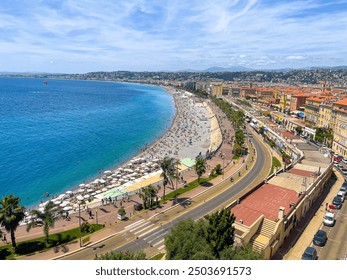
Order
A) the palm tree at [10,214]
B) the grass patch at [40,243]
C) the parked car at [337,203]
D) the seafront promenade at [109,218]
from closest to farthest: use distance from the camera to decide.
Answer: the palm tree at [10,214]
the grass patch at [40,243]
the seafront promenade at [109,218]
the parked car at [337,203]

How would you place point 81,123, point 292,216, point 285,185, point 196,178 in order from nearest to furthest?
1. point 292,216
2. point 285,185
3. point 196,178
4. point 81,123

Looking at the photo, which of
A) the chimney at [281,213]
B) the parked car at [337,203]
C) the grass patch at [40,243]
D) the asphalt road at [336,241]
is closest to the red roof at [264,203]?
the chimney at [281,213]

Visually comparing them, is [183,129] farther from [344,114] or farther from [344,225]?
[344,225]

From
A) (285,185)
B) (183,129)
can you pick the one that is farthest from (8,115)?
(285,185)

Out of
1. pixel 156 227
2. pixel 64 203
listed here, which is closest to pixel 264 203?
pixel 156 227

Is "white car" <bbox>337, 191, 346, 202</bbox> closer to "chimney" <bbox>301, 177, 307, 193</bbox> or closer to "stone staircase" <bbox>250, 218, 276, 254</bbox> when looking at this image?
"chimney" <bbox>301, 177, 307, 193</bbox>

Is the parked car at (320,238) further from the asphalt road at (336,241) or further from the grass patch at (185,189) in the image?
the grass patch at (185,189)

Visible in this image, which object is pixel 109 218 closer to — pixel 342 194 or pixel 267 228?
pixel 267 228
